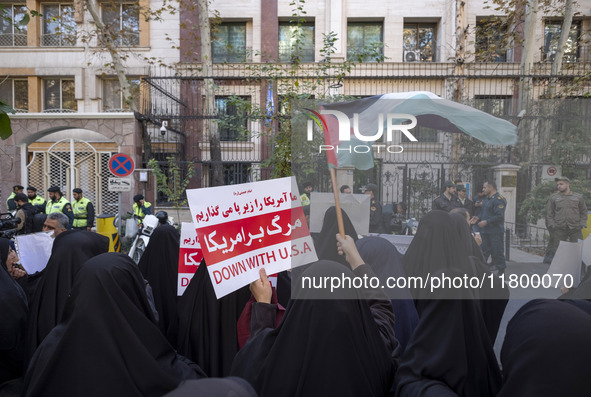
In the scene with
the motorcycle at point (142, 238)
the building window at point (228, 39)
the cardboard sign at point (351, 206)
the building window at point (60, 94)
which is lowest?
the motorcycle at point (142, 238)

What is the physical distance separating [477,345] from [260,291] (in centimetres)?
119

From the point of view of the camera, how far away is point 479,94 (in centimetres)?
1703

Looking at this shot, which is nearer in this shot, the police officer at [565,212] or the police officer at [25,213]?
the police officer at [565,212]

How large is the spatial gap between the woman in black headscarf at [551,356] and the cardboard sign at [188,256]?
2.14m

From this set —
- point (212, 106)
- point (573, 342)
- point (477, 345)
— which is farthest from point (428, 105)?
point (212, 106)

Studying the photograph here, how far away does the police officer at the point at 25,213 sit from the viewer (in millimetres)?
10523

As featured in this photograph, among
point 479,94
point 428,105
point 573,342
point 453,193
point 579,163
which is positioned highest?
point 479,94

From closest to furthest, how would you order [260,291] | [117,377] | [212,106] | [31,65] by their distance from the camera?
[117,377], [260,291], [212,106], [31,65]

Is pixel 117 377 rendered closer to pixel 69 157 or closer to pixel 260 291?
pixel 260 291

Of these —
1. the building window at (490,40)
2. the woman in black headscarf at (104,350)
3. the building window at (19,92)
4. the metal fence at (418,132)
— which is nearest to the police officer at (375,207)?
the metal fence at (418,132)

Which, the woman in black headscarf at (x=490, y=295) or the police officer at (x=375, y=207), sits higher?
the police officer at (x=375, y=207)

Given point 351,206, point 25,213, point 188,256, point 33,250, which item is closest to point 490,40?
point 25,213

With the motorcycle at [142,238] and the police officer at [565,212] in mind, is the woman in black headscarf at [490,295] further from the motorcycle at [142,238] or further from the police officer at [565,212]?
the motorcycle at [142,238]

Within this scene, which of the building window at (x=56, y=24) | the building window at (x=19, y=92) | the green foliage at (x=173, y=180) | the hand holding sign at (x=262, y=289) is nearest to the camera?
the hand holding sign at (x=262, y=289)
